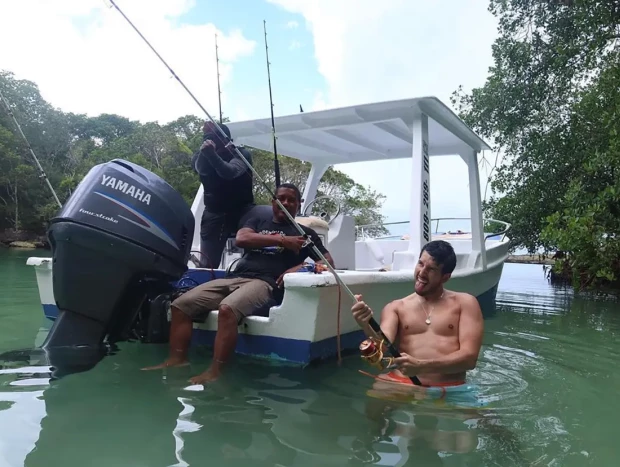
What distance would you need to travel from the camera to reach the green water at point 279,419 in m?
2.23

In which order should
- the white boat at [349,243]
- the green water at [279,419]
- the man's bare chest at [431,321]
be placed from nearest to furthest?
the green water at [279,419] < the man's bare chest at [431,321] < the white boat at [349,243]

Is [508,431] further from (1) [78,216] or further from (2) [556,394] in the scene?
(1) [78,216]

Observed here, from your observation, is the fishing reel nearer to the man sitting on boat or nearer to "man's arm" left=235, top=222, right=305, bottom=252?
the man sitting on boat

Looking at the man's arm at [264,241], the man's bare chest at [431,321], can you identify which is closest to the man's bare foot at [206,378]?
the man's arm at [264,241]

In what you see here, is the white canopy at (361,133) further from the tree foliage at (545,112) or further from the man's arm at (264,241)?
the tree foliage at (545,112)

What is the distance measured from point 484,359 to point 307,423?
228 cm

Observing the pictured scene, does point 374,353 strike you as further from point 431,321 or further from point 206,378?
point 206,378

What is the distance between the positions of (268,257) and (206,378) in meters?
0.99

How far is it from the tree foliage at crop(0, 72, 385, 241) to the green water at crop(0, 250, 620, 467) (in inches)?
838

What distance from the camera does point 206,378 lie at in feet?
10.6

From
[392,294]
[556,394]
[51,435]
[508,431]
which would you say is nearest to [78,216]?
[51,435]

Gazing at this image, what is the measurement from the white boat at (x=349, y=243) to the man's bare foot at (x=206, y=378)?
1.11 ft

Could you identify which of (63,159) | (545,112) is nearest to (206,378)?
(545,112)

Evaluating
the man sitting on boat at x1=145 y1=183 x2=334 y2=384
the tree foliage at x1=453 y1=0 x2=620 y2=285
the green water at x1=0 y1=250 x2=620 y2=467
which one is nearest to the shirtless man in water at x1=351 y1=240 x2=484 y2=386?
the green water at x1=0 y1=250 x2=620 y2=467
